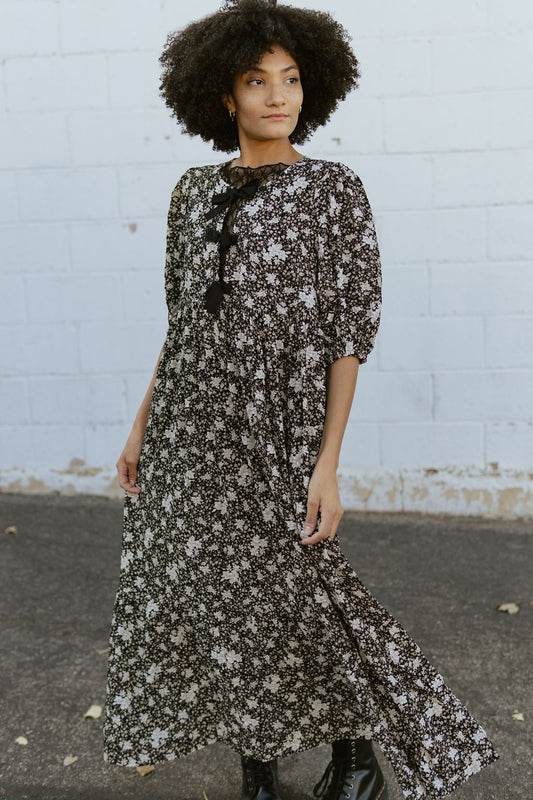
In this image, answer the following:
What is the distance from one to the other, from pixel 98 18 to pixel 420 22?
1.44 metres

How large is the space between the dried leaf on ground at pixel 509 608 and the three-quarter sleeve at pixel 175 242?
1.78m

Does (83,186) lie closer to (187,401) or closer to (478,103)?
(478,103)

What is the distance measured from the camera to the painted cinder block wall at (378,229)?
3713mm

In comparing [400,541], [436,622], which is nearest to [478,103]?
[400,541]

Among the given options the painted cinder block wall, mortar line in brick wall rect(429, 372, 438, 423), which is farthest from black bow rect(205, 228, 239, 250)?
mortar line in brick wall rect(429, 372, 438, 423)

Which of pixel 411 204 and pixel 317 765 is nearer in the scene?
pixel 317 765

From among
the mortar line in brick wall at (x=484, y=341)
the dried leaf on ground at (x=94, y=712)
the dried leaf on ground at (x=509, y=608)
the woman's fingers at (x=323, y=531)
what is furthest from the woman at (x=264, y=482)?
the mortar line in brick wall at (x=484, y=341)

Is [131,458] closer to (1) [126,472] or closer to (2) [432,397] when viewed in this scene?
(1) [126,472]

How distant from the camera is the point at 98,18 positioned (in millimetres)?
3889

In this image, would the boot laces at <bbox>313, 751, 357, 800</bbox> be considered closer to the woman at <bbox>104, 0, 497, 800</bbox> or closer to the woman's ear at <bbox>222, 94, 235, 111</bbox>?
the woman at <bbox>104, 0, 497, 800</bbox>

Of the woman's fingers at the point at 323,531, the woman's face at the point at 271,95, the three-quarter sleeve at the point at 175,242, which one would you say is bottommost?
the woman's fingers at the point at 323,531

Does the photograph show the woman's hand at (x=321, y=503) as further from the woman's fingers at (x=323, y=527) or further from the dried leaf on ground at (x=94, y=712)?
the dried leaf on ground at (x=94, y=712)

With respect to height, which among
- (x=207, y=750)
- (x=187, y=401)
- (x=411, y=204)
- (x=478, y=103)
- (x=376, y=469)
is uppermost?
(x=478, y=103)

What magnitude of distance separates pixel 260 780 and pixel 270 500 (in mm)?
725
